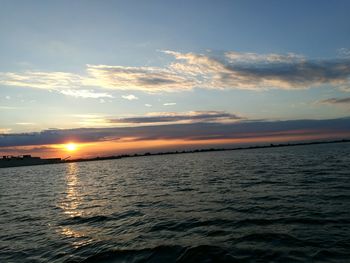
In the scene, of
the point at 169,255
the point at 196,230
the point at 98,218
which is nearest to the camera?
the point at 169,255

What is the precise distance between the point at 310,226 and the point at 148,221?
10952mm

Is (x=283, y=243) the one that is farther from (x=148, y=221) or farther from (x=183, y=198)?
(x=183, y=198)

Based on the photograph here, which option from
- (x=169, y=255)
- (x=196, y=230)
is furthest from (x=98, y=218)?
(x=169, y=255)

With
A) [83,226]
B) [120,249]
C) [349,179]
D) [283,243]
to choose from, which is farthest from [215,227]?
[349,179]

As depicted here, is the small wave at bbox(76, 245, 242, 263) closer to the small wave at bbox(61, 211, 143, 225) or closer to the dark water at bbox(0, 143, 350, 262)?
the dark water at bbox(0, 143, 350, 262)

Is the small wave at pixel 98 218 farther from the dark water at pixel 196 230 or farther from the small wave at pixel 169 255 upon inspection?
the small wave at pixel 169 255

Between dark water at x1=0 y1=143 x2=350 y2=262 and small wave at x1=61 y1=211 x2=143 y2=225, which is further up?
dark water at x1=0 y1=143 x2=350 y2=262

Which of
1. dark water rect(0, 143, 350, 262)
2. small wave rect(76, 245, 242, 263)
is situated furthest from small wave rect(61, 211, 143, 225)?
small wave rect(76, 245, 242, 263)

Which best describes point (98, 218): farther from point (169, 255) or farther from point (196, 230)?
point (169, 255)

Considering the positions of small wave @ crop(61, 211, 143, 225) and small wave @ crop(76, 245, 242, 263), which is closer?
small wave @ crop(76, 245, 242, 263)

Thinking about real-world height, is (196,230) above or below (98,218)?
above

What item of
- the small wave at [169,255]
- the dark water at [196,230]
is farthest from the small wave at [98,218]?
the small wave at [169,255]

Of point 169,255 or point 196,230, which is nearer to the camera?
point 169,255

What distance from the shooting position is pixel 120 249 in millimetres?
16891
